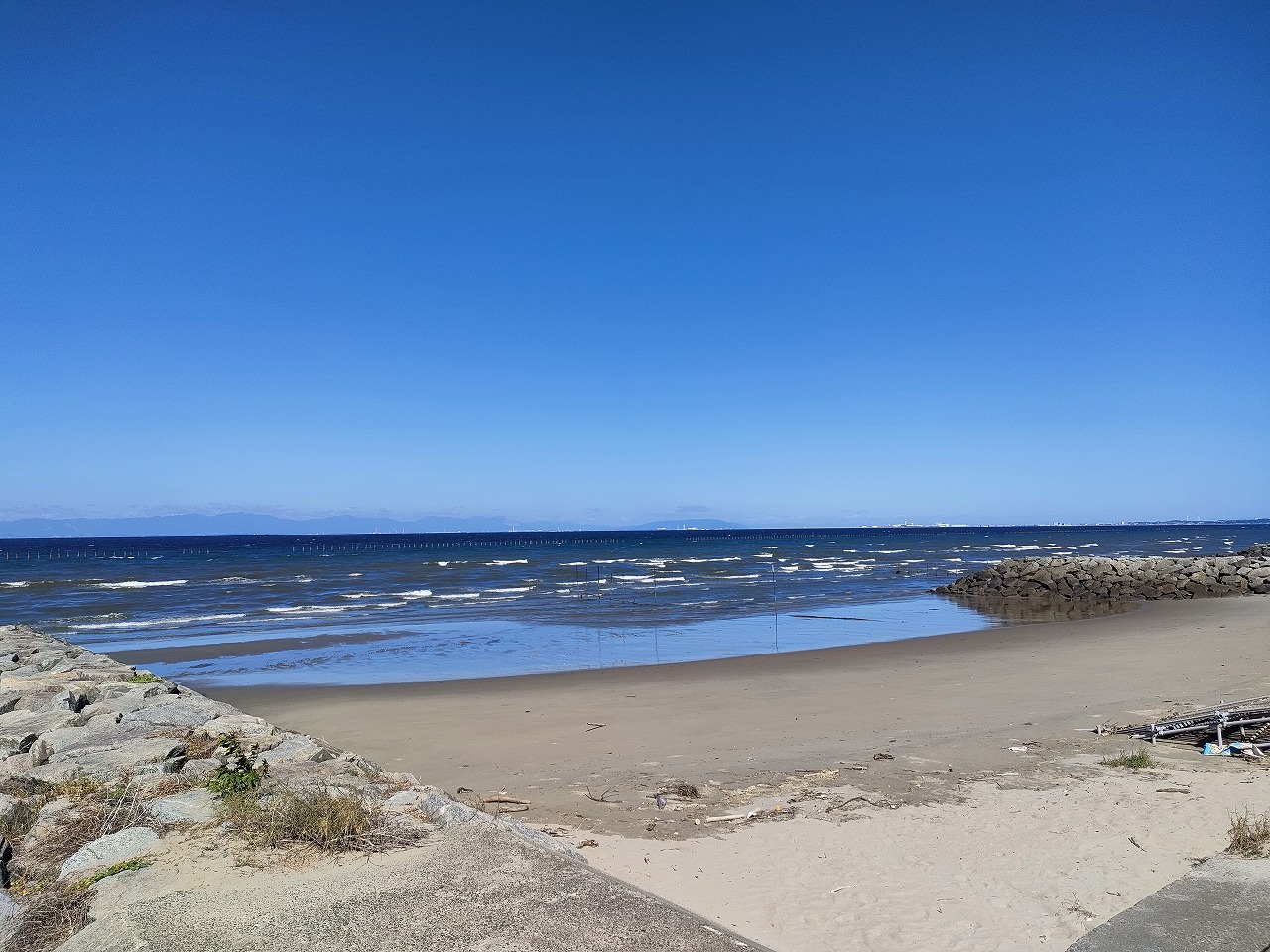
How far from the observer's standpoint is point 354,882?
3738 mm

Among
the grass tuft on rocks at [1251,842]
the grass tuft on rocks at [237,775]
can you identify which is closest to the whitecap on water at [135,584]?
the grass tuft on rocks at [237,775]

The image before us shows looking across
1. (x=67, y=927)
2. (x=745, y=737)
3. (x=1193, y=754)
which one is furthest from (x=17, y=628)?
(x=1193, y=754)

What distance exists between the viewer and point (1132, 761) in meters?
7.43

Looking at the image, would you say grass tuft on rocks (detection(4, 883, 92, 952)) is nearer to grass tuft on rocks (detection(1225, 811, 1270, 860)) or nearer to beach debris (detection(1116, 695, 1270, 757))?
grass tuft on rocks (detection(1225, 811, 1270, 860))

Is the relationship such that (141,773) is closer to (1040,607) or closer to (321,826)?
(321,826)

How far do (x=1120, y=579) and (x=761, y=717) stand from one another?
2578 cm

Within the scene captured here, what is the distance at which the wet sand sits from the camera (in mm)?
7535

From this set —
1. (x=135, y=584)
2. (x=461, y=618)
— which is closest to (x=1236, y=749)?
(x=461, y=618)

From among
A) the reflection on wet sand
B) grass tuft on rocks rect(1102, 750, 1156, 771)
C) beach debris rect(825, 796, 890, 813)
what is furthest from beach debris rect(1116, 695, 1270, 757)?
the reflection on wet sand

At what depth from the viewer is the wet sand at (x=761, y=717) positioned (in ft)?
24.7

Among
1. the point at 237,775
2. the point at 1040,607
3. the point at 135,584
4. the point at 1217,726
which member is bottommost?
the point at 135,584

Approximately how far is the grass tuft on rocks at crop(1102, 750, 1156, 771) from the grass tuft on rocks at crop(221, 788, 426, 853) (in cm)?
623

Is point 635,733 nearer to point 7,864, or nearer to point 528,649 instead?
point 7,864

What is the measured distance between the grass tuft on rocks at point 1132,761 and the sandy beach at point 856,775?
0.44ft
